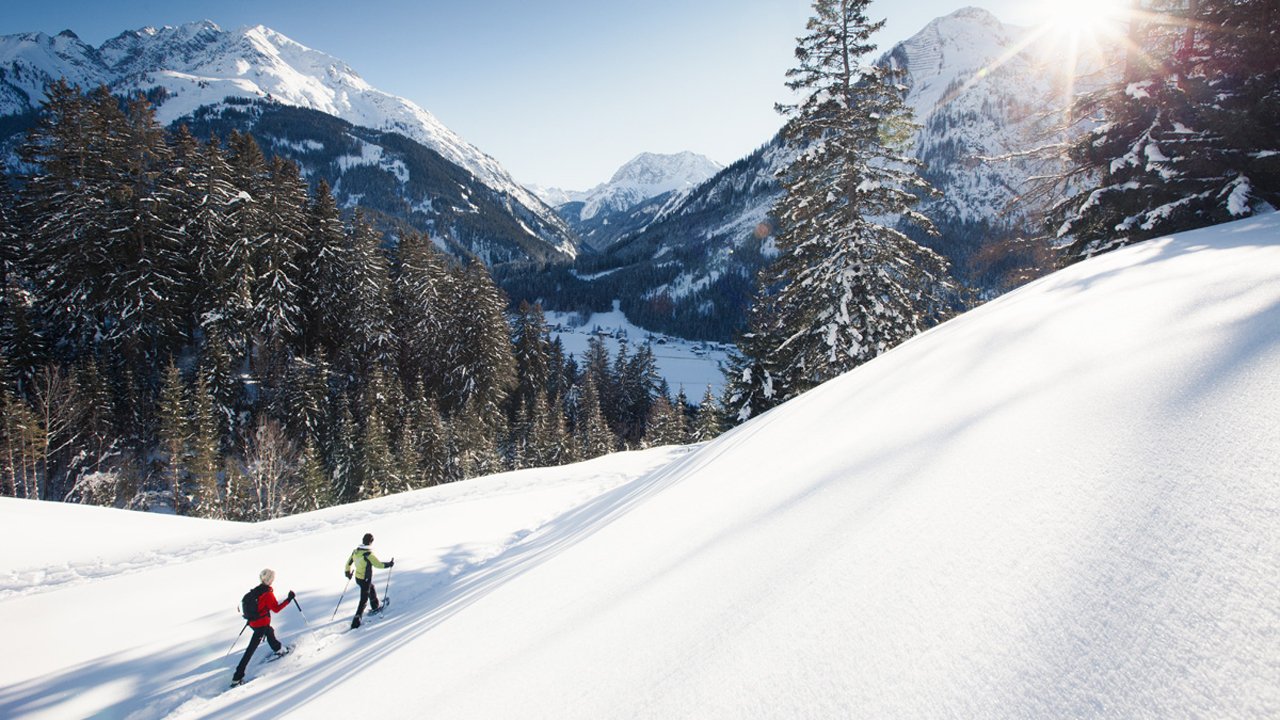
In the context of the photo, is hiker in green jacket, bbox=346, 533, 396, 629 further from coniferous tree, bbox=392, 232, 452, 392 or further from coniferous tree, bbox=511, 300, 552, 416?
coniferous tree, bbox=511, 300, 552, 416

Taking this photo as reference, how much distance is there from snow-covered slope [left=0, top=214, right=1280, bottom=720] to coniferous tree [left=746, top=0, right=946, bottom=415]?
6.05 meters

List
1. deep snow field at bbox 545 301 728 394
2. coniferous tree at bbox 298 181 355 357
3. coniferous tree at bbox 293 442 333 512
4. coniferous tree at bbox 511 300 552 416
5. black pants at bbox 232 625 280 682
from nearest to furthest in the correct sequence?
black pants at bbox 232 625 280 682 < coniferous tree at bbox 293 442 333 512 < coniferous tree at bbox 298 181 355 357 < coniferous tree at bbox 511 300 552 416 < deep snow field at bbox 545 301 728 394

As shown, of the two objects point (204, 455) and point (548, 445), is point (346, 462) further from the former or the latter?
point (548, 445)

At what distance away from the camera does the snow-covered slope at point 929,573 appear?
1.74 m

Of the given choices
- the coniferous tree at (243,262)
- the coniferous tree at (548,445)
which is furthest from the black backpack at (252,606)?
the coniferous tree at (548,445)

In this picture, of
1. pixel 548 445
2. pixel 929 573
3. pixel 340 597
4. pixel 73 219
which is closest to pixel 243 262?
pixel 73 219

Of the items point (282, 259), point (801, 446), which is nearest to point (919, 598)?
point (801, 446)

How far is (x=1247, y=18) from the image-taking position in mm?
9383

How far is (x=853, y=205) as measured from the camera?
13.9 meters

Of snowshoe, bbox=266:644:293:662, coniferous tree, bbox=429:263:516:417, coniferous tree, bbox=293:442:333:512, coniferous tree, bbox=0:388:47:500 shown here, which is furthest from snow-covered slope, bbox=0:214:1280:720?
coniferous tree, bbox=429:263:516:417

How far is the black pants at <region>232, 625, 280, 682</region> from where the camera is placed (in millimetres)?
6988

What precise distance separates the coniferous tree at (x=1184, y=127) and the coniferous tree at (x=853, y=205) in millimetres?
3690

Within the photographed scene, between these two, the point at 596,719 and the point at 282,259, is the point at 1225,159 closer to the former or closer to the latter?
the point at 596,719

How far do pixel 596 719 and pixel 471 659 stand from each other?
7.30 feet
